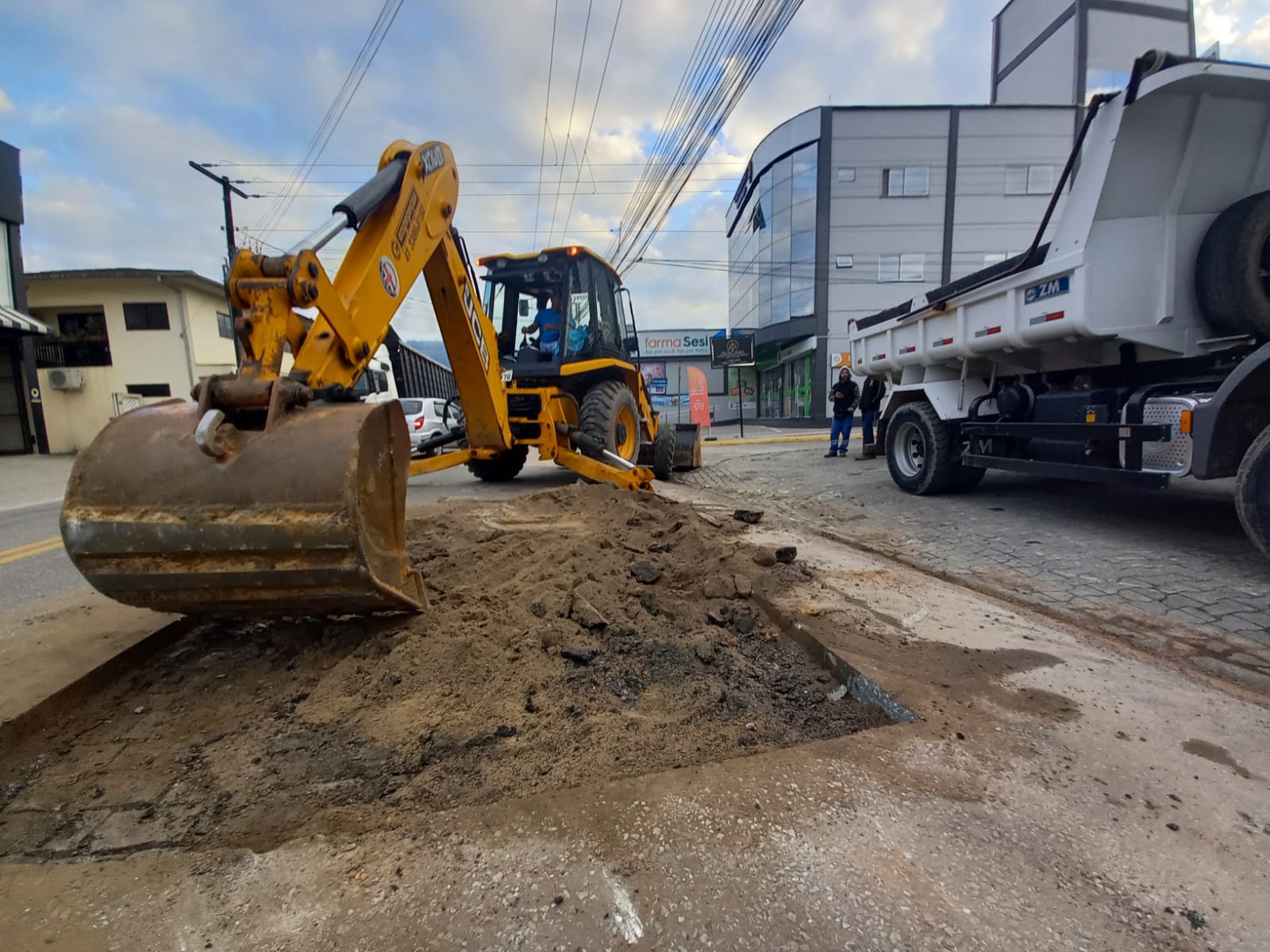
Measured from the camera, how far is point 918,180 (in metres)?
23.3

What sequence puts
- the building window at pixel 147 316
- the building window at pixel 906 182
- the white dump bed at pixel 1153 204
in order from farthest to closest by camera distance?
the building window at pixel 906 182 → the building window at pixel 147 316 → the white dump bed at pixel 1153 204

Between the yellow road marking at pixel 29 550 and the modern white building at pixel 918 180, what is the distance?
22.4m

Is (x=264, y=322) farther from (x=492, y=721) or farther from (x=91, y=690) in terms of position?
(x=492, y=721)

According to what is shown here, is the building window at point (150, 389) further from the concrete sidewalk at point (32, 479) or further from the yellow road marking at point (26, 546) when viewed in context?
the yellow road marking at point (26, 546)

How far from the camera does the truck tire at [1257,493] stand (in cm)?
368

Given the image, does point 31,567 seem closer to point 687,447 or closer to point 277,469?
point 277,469

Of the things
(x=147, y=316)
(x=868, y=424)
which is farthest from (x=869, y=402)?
(x=147, y=316)

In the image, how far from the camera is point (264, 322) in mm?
2570

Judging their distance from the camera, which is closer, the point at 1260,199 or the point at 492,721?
the point at 492,721

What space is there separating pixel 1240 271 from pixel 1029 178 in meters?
23.3

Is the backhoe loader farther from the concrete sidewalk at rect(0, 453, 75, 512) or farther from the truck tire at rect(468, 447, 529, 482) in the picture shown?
the concrete sidewalk at rect(0, 453, 75, 512)

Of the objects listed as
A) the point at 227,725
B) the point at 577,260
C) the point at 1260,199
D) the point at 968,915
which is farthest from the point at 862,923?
the point at 577,260

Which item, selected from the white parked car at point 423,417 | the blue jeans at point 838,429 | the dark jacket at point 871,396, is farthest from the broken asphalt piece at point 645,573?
the white parked car at point 423,417

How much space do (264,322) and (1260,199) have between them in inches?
254
